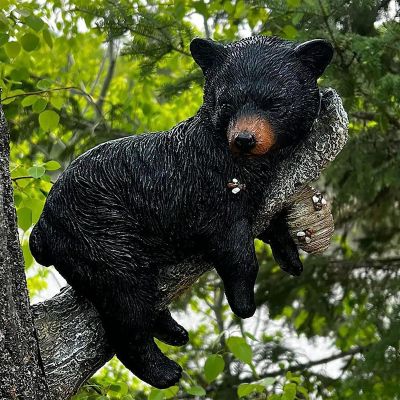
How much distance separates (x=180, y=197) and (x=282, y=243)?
407mm

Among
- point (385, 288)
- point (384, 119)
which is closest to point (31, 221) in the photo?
point (384, 119)

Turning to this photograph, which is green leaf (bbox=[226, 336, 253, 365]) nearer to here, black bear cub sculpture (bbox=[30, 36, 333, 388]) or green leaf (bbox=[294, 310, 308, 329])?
black bear cub sculpture (bbox=[30, 36, 333, 388])

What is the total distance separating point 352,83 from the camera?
13.2 ft

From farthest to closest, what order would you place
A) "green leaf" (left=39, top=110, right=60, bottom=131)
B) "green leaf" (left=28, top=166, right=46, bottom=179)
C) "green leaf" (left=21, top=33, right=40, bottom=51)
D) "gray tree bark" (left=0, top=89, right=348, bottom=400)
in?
1. "green leaf" (left=39, top=110, right=60, bottom=131)
2. "green leaf" (left=21, top=33, right=40, bottom=51)
3. "green leaf" (left=28, top=166, right=46, bottom=179)
4. "gray tree bark" (left=0, top=89, right=348, bottom=400)

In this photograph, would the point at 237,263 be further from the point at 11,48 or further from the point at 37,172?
the point at 11,48

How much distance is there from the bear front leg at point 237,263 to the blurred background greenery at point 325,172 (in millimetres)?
881

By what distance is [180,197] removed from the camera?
2.17 metres

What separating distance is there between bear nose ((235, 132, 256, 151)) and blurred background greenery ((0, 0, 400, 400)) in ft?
3.23

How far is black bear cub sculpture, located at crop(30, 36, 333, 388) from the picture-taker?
2.15 meters

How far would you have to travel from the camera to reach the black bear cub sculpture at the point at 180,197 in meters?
2.15

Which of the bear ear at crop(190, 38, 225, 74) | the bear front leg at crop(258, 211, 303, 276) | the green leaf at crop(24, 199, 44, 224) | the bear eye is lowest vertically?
the bear front leg at crop(258, 211, 303, 276)

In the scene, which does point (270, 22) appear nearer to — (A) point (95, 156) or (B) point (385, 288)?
(B) point (385, 288)

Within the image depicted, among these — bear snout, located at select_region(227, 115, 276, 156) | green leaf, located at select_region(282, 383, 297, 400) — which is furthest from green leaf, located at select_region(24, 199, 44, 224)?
green leaf, located at select_region(282, 383, 297, 400)

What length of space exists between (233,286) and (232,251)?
0.09 m
